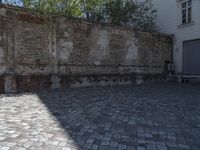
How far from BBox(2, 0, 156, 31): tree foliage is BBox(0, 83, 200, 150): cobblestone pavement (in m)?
12.8

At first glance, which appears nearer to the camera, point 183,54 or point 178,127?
point 178,127

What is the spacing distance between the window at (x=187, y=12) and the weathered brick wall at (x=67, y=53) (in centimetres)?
261

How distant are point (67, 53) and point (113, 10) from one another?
8.63 meters

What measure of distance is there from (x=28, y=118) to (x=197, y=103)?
18.7 feet

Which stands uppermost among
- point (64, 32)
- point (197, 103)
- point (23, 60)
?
point (64, 32)

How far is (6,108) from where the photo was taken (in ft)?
24.8

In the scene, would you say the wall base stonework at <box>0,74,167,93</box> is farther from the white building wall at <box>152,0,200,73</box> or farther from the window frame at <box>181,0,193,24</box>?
the window frame at <box>181,0,193,24</box>

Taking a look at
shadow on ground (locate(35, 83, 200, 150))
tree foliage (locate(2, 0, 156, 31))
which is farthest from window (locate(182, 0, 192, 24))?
shadow on ground (locate(35, 83, 200, 150))

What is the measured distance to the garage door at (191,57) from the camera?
16781 millimetres

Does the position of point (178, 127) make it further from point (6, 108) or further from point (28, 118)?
point (6, 108)

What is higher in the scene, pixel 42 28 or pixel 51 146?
pixel 42 28

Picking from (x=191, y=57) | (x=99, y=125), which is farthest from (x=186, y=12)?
(x=99, y=125)

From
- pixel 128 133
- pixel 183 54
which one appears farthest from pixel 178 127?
pixel 183 54

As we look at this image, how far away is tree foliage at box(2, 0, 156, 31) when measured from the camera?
65.8 feet
